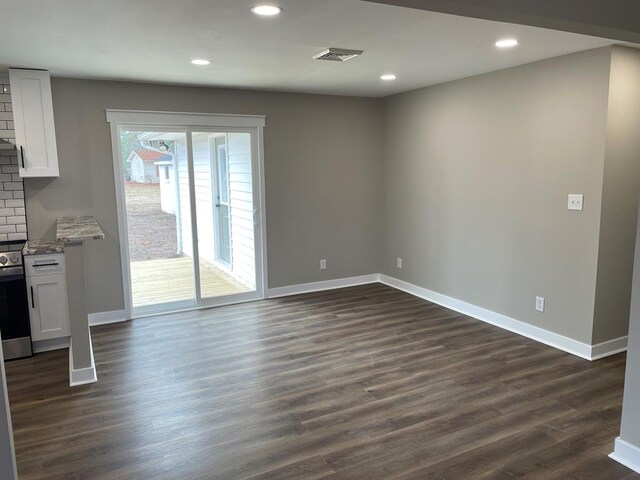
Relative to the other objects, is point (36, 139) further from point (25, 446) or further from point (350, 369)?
point (350, 369)

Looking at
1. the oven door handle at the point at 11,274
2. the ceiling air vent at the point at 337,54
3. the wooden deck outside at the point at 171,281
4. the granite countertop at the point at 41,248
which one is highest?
the ceiling air vent at the point at 337,54

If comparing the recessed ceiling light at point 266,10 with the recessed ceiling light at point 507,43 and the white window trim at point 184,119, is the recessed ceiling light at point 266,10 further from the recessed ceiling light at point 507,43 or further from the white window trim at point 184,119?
the white window trim at point 184,119

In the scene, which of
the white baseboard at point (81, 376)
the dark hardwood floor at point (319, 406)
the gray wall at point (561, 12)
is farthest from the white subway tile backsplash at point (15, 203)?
the gray wall at point (561, 12)

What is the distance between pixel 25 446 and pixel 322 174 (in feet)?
13.6

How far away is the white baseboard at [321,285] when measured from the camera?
19.1 ft

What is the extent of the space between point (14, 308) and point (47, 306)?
238 millimetres

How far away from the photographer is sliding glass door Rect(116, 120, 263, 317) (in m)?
5.02

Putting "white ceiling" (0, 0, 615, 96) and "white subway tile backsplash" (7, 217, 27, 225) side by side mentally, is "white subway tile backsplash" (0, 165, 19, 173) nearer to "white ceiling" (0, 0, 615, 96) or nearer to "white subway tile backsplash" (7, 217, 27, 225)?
"white subway tile backsplash" (7, 217, 27, 225)

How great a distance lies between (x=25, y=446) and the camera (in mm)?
2748

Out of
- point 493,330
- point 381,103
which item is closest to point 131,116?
point 381,103

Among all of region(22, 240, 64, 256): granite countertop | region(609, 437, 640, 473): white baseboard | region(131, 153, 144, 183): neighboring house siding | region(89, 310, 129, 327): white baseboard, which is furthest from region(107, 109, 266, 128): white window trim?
region(609, 437, 640, 473): white baseboard

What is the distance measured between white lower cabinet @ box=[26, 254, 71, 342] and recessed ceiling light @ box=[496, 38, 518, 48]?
3.87 meters

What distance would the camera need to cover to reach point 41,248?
13.2 feet

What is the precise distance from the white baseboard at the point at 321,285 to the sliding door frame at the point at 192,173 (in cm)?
18
